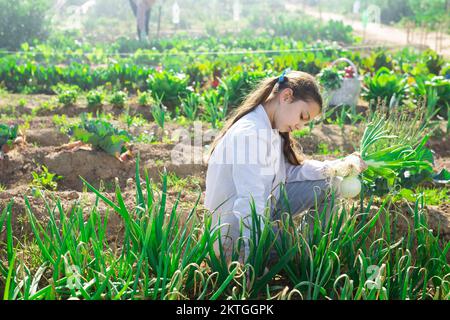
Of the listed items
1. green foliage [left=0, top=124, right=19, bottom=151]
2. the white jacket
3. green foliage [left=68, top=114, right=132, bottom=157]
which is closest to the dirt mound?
green foliage [left=0, top=124, right=19, bottom=151]

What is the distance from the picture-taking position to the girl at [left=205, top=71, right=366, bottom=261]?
2.68 m

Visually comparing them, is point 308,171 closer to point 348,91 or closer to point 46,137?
point 46,137

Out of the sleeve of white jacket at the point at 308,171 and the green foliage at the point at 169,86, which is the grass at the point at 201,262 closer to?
the sleeve of white jacket at the point at 308,171

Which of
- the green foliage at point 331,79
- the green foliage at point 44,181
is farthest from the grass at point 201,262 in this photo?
the green foliage at point 331,79

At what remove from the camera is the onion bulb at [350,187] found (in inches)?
114

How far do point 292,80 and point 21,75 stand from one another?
19.1ft

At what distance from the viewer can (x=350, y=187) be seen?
290 centimetres

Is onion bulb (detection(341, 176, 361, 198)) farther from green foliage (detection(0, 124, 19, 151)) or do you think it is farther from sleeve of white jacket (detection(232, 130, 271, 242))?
green foliage (detection(0, 124, 19, 151))

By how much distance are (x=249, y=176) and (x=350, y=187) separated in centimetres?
53

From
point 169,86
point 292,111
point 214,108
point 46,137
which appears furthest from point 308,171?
point 169,86

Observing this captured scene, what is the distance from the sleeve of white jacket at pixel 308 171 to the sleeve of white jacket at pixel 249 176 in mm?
479

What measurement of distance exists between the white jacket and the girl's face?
0.22 ft

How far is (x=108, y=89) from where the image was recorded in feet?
25.6
